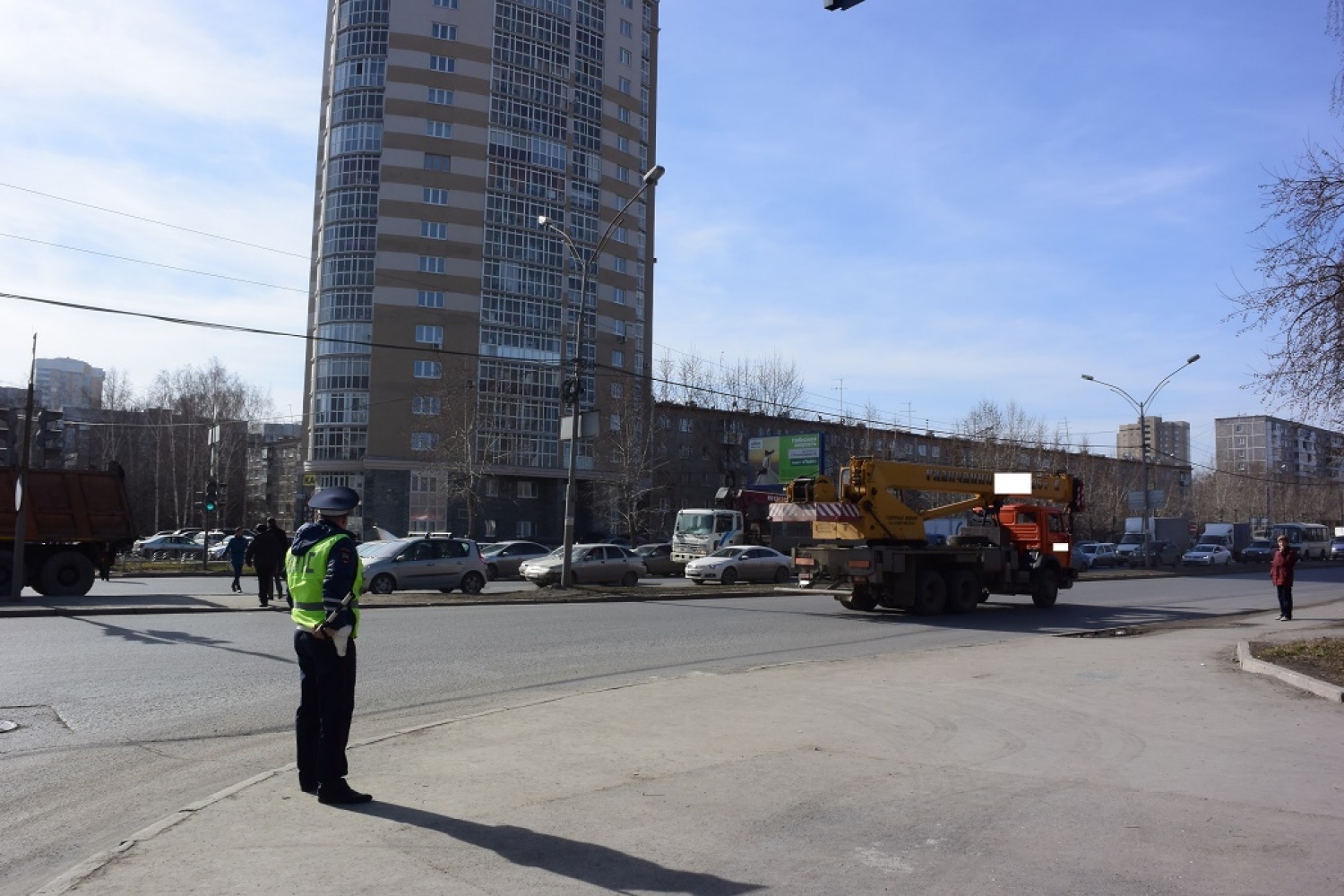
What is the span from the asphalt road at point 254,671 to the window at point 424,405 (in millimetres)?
43645

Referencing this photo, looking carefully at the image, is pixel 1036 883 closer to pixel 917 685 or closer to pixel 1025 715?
pixel 1025 715

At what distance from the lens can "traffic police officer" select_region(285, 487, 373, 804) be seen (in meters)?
6.09

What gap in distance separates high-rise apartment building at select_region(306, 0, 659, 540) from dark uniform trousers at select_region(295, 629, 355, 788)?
54626 millimetres

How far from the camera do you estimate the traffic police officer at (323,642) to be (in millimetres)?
6094

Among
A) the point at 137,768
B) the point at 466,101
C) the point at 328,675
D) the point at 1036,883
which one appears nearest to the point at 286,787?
the point at 328,675

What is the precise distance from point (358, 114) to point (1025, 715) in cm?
6574

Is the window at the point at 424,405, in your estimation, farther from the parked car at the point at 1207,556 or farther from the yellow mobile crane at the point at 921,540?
the yellow mobile crane at the point at 921,540

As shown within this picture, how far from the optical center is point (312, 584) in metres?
6.18

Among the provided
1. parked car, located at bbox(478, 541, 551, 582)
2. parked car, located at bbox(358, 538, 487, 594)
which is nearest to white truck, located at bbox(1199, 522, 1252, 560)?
parked car, located at bbox(478, 541, 551, 582)

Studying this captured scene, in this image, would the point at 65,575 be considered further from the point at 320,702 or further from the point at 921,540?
the point at 320,702

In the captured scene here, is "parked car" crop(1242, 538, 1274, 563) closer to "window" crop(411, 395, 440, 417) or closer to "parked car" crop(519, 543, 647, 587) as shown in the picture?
"parked car" crop(519, 543, 647, 587)

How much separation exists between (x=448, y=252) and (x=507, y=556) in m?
35.6

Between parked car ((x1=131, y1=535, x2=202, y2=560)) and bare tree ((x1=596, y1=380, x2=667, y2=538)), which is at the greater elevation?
bare tree ((x1=596, y1=380, x2=667, y2=538))

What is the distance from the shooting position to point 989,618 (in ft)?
71.2
